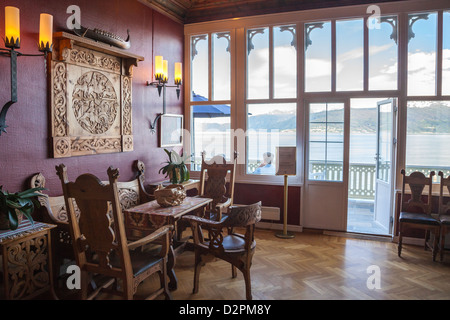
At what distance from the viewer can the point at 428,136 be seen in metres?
4.70

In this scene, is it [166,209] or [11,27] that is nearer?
[11,27]

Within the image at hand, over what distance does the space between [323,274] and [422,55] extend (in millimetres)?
3430

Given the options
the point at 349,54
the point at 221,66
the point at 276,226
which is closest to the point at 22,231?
the point at 276,226

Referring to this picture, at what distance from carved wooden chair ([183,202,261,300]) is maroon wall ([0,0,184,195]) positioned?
155 centimetres

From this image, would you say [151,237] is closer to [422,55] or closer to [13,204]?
[13,204]

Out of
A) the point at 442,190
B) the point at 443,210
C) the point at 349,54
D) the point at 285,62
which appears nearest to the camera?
the point at 442,190

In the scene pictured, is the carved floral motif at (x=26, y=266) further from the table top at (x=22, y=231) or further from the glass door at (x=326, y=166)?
the glass door at (x=326, y=166)

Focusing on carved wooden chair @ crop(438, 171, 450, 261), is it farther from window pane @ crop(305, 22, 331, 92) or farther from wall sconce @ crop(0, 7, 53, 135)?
wall sconce @ crop(0, 7, 53, 135)

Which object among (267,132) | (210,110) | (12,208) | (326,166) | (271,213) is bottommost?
(271,213)

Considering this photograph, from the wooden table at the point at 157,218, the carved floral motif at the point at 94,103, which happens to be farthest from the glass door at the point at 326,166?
the carved floral motif at the point at 94,103

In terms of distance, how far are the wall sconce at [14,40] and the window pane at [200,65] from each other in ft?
10.1

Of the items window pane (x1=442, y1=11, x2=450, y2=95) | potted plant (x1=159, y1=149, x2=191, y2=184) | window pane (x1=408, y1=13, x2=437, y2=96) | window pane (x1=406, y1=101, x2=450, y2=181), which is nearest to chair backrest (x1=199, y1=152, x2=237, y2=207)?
potted plant (x1=159, y1=149, x2=191, y2=184)

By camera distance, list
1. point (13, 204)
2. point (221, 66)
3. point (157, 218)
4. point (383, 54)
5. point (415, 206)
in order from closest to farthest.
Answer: point (13, 204)
point (157, 218)
point (415, 206)
point (383, 54)
point (221, 66)
